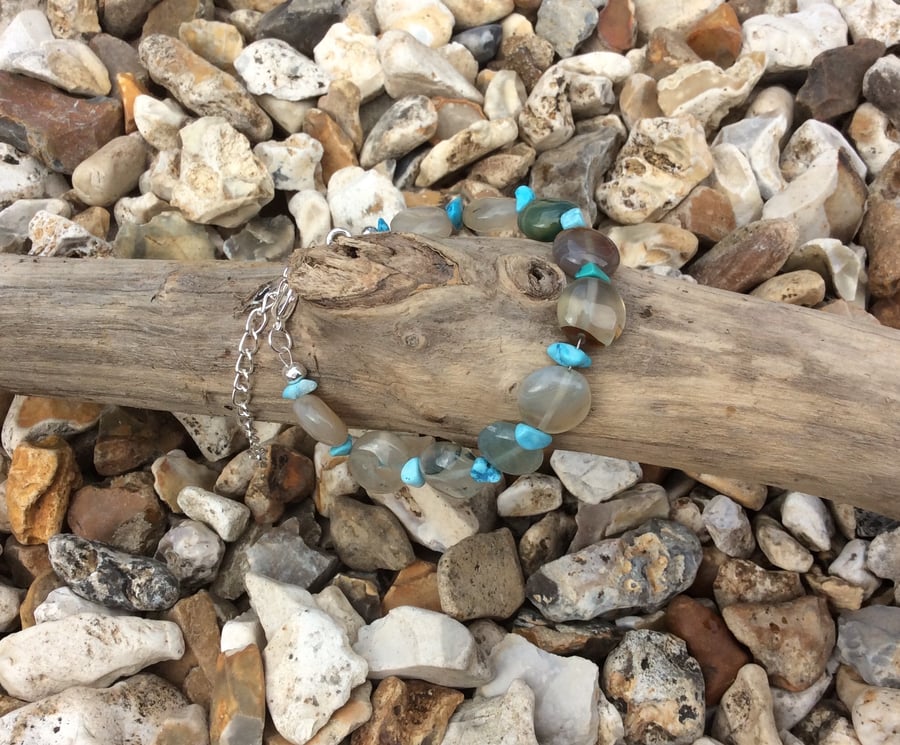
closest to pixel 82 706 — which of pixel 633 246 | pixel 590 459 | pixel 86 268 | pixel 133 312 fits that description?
pixel 133 312

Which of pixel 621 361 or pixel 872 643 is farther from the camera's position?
pixel 872 643

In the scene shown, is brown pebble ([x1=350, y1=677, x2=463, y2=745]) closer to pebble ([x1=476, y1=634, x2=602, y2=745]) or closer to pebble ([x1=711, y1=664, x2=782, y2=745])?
pebble ([x1=476, y1=634, x2=602, y2=745])

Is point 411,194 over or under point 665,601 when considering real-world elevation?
over

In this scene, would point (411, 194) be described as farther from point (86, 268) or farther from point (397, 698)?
point (397, 698)

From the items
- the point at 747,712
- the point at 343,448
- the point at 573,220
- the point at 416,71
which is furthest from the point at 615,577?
the point at 416,71

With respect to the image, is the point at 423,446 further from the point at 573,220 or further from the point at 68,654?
the point at 68,654

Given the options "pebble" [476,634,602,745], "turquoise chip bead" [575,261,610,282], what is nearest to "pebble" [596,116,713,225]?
"turquoise chip bead" [575,261,610,282]

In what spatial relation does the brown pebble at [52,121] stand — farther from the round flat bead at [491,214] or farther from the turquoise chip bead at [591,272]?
the turquoise chip bead at [591,272]
